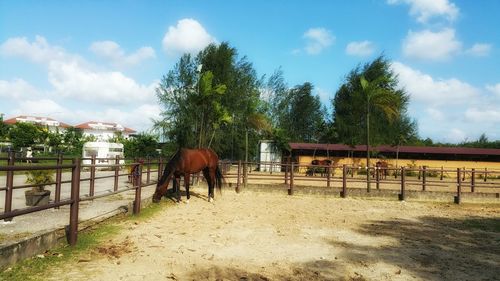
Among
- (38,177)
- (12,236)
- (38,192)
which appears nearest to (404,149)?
(38,177)

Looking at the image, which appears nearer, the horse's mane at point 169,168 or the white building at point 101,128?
the horse's mane at point 169,168

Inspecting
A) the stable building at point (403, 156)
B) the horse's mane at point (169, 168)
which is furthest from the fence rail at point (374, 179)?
the horse's mane at point (169, 168)

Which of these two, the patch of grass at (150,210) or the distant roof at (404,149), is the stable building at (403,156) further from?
the patch of grass at (150,210)

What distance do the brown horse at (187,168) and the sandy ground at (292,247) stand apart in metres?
0.67

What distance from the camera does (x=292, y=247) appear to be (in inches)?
254

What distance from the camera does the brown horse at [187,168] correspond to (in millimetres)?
10688

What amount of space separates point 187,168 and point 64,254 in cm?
623

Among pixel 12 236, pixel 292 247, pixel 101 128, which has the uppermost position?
pixel 101 128

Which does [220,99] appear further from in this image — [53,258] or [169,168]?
[53,258]

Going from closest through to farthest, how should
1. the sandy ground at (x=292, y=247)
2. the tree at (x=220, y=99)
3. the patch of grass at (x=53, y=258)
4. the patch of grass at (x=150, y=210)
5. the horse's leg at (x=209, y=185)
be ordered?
the patch of grass at (x=53, y=258)
the sandy ground at (x=292, y=247)
the patch of grass at (x=150, y=210)
the horse's leg at (x=209, y=185)
the tree at (x=220, y=99)

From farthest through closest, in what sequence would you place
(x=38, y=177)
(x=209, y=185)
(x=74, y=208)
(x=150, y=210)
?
(x=209, y=185) → (x=150, y=210) → (x=38, y=177) → (x=74, y=208)

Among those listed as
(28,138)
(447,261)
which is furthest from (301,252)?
(28,138)

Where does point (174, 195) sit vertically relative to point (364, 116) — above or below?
below

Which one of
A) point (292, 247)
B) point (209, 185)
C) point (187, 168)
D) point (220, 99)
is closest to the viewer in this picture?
point (292, 247)
